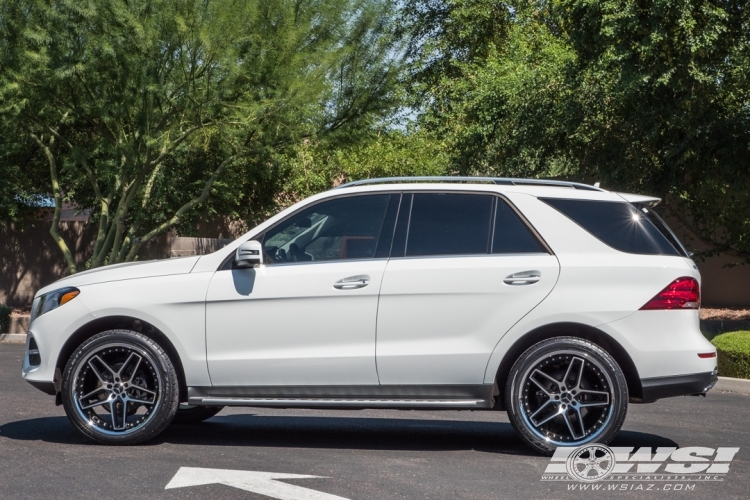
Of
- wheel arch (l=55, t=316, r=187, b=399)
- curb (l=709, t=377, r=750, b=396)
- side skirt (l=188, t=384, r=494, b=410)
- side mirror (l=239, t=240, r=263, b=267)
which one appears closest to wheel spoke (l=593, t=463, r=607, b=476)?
side skirt (l=188, t=384, r=494, b=410)

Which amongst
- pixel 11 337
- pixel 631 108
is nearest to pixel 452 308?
pixel 631 108

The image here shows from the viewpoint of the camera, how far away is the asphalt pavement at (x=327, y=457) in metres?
5.89

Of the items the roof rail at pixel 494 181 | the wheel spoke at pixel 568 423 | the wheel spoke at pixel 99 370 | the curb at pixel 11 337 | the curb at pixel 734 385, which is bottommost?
the curb at pixel 11 337

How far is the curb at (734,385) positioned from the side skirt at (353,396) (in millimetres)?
6024

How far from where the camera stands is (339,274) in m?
7.11

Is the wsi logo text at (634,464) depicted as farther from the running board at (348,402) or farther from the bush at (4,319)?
the bush at (4,319)

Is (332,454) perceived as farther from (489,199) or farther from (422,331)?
(489,199)

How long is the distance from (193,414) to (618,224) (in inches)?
149

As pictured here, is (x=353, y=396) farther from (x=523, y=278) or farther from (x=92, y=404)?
(x=92, y=404)

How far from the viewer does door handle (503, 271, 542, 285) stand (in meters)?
6.98

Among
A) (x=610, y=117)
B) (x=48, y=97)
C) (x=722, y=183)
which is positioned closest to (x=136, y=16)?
(x=48, y=97)

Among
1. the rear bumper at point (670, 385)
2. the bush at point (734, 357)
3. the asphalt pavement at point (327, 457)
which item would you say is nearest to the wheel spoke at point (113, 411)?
the asphalt pavement at point (327, 457)

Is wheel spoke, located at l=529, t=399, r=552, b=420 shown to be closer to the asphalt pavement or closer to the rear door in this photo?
the asphalt pavement

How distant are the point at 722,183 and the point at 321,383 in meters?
13.4
